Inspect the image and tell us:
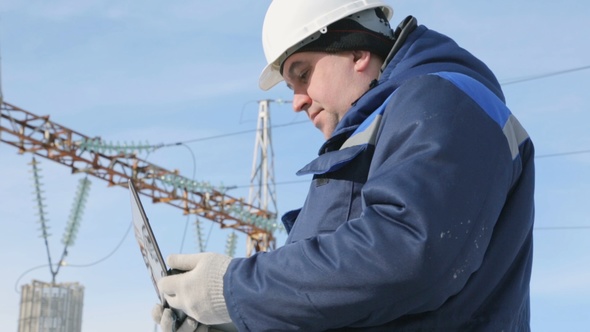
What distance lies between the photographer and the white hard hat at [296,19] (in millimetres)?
3023

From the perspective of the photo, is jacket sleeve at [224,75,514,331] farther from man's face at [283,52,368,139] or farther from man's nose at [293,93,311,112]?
man's nose at [293,93,311,112]

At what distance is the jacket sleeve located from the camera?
2.27 meters

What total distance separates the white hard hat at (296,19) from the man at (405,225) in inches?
8.8

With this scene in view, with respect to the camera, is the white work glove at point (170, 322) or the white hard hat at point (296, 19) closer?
the white work glove at point (170, 322)

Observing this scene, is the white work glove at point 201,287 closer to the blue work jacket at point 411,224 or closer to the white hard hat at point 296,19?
the blue work jacket at point 411,224

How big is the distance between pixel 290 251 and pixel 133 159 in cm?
2448

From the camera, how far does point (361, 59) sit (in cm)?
291

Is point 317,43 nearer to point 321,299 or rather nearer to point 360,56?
point 360,56

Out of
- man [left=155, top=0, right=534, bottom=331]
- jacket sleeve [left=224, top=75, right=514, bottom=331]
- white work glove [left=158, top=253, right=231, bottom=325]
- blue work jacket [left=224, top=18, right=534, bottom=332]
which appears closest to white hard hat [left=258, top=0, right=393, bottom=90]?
man [left=155, top=0, right=534, bottom=331]

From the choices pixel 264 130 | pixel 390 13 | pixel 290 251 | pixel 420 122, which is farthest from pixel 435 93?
pixel 264 130

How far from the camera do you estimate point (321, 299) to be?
2.36 m

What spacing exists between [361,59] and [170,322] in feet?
3.03

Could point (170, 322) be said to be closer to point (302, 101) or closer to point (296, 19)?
point (302, 101)

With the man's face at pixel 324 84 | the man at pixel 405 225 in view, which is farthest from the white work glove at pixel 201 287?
the man's face at pixel 324 84
